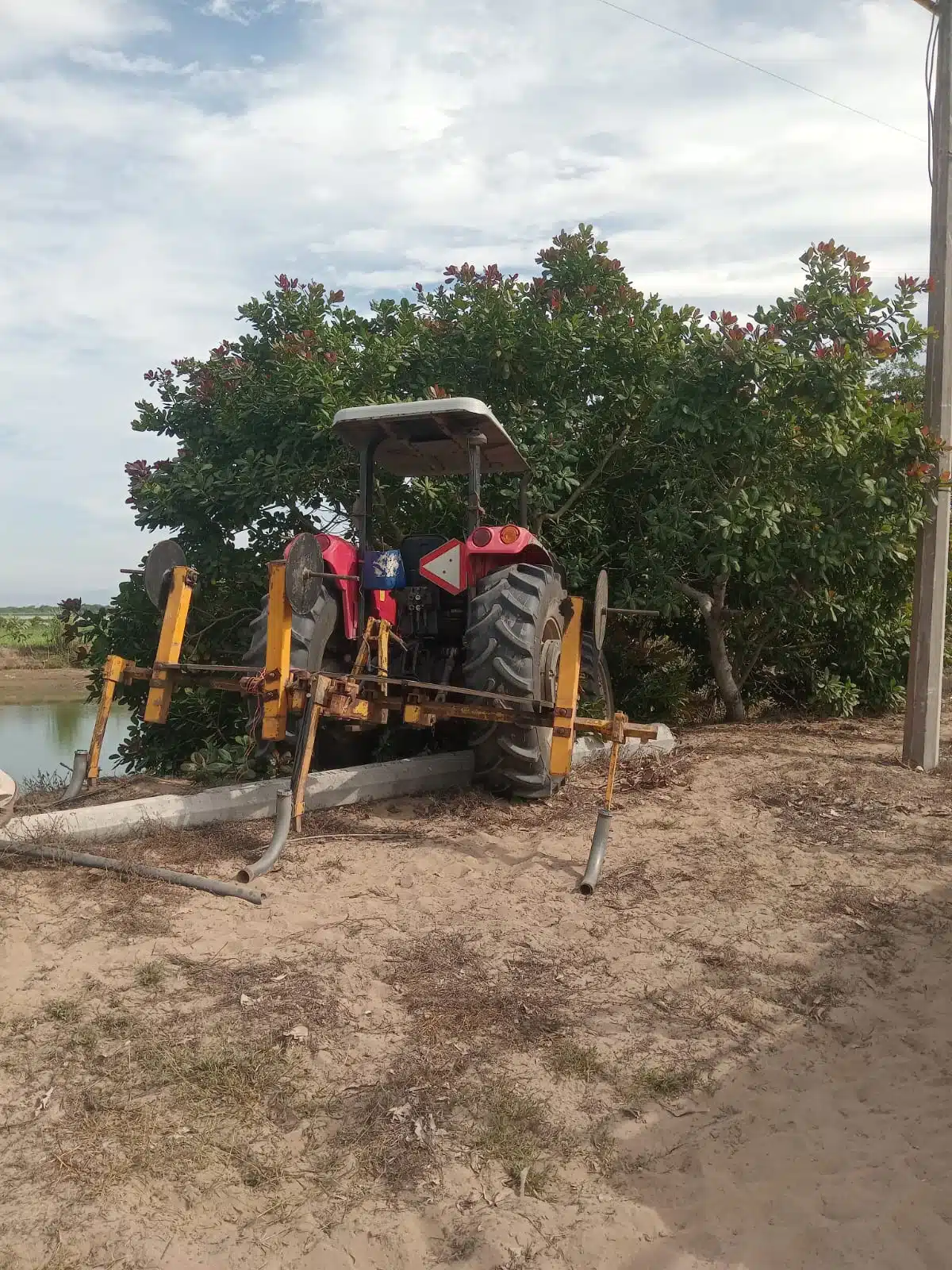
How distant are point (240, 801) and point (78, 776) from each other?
917 mm

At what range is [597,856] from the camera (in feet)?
13.9

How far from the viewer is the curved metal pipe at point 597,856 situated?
160 inches

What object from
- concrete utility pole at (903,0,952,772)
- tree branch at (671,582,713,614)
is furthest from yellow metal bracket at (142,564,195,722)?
concrete utility pole at (903,0,952,772)

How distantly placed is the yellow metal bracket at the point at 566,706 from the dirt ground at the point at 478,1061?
46cm

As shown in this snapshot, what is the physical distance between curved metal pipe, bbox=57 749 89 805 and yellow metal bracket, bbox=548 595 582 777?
2359mm

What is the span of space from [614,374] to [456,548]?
3.90m

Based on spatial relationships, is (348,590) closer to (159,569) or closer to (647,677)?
(159,569)

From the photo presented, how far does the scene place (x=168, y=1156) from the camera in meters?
2.27

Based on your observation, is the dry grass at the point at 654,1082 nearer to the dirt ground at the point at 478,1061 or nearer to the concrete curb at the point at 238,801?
the dirt ground at the point at 478,1061

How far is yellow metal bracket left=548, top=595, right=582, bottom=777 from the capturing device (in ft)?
14.9

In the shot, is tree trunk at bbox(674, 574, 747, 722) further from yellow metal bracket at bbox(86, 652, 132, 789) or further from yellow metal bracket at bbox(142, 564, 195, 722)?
yellow metal bracket at bbox(86, 652, 132, 789)

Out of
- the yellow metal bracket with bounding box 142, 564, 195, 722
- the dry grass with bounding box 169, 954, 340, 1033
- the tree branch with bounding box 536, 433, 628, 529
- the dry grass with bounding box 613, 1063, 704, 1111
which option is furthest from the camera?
the tree branch with bounding box 536, 433, 628, 529

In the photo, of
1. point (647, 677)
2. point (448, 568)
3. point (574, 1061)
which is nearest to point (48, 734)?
point (647, 677)

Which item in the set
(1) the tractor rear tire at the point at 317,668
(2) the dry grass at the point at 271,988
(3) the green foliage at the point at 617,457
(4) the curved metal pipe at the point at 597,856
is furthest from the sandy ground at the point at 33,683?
(2) the dry grass at the point at 271,988
